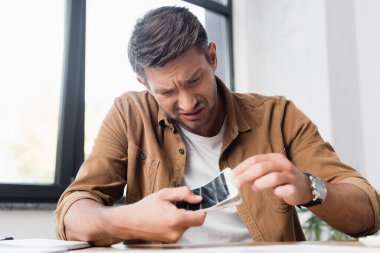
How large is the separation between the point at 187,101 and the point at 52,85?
122 centimetres

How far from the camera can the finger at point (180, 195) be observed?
939 millimetres

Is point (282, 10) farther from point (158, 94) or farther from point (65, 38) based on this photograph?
point (158, 94)

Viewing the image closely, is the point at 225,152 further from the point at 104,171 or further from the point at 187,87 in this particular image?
the point at 104,171

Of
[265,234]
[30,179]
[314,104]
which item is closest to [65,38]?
[30,179]

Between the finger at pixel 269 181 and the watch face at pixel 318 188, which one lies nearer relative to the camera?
the finger at pixel 269 181

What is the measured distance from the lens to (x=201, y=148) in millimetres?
1499

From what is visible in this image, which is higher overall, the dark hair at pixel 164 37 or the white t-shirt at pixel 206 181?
the dark hair at pixel 164 37

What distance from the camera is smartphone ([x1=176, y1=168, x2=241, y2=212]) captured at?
3.04 ft

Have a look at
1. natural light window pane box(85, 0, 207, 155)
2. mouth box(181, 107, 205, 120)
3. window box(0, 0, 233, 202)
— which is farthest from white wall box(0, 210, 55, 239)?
mouth box(181, 107, 205, 120)

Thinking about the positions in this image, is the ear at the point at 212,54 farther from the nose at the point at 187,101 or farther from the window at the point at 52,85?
the window at the point at 52,85

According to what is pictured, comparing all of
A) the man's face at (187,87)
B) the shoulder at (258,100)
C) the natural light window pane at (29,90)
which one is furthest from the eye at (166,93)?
the natural light window pane at (29,90)

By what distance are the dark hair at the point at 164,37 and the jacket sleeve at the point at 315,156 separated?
363 millimetres

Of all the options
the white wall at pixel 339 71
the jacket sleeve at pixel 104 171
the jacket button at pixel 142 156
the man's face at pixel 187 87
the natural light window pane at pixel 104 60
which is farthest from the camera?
the white wall at pixel 339 71

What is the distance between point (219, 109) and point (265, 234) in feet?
1.45
